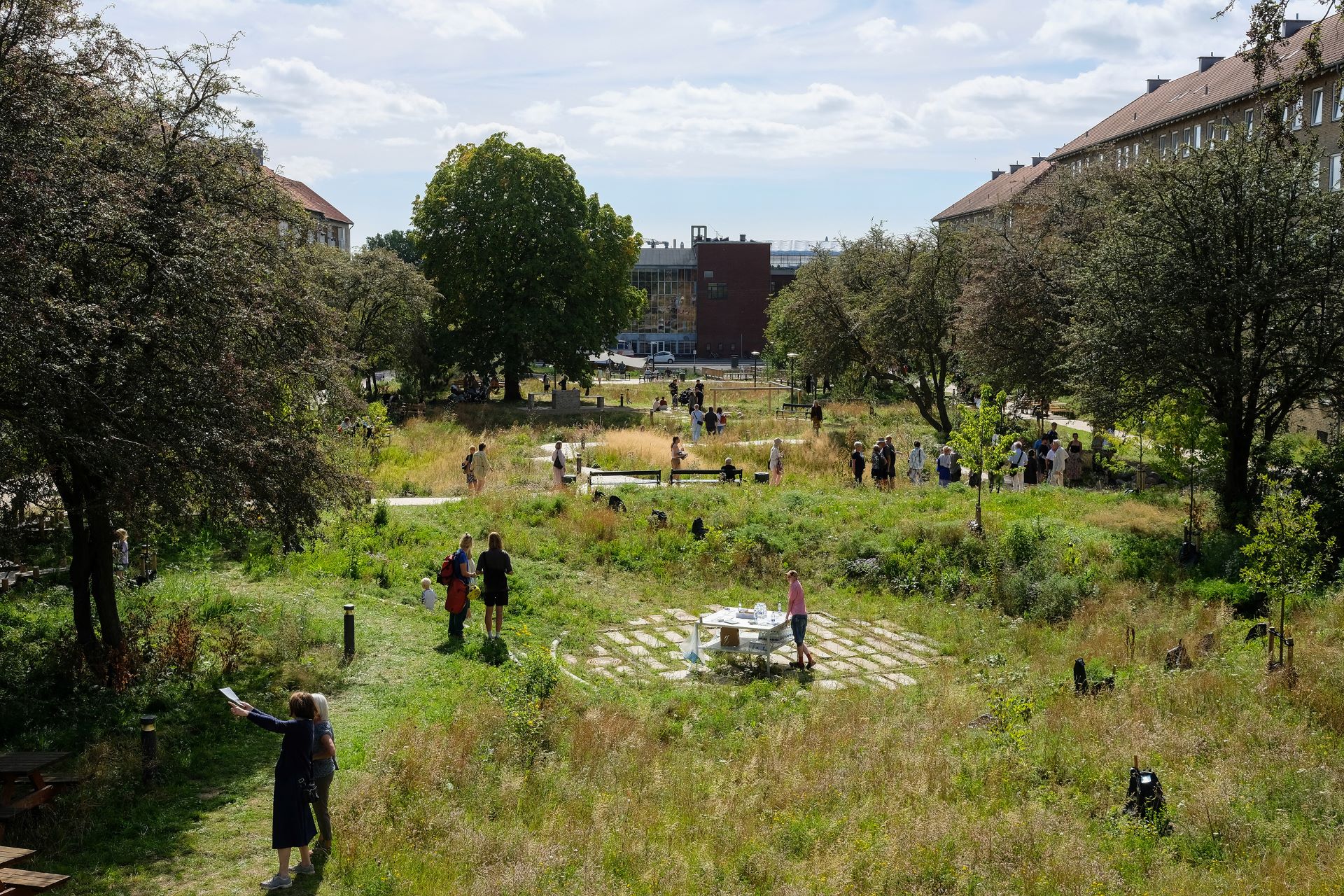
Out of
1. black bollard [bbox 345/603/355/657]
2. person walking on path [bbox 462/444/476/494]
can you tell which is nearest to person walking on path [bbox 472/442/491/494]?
person walking on path [bbox 462/444/476/494]

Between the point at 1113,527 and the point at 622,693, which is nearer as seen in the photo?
the point at 622,693

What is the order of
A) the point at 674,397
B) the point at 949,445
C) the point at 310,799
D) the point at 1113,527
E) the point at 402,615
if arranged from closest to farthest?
1. the point at 310,799
2. the point at 402,615
3. the point at 1113,527
4. the point at 949,445
5. the point at 674,397

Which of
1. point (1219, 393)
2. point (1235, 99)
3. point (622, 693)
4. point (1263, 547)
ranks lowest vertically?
point (622, 693)

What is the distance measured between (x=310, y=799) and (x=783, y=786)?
4.08 metres

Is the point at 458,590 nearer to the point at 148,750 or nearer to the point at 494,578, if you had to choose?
the point at 494,578

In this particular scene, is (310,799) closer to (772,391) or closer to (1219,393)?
A: (1219,393)

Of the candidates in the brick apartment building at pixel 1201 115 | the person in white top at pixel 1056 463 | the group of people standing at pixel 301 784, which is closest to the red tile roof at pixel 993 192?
the brick apartment building at pixel 1201 115

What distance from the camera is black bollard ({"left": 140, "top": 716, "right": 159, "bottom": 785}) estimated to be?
866 cm

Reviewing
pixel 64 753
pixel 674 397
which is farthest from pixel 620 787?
pixel 674 397

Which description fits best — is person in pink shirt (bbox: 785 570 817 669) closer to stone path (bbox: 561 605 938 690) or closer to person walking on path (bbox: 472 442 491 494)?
stone path (bbox: 561 605 938 690)

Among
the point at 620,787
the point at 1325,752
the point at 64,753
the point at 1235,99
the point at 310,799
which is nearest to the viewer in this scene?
the point at 310,799

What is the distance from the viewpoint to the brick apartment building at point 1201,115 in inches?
1770

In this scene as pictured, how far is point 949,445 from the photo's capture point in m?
26.4

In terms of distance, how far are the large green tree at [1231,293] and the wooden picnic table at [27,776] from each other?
18.4 meters
